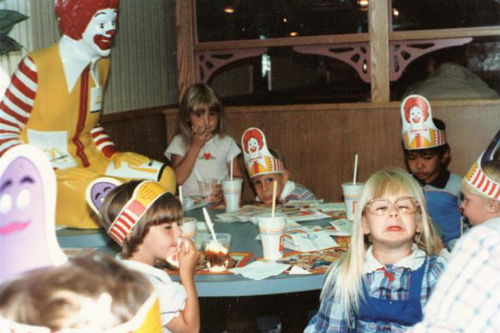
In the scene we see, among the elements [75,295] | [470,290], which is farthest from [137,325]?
[470,290]

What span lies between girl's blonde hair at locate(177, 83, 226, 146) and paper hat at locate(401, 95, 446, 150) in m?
0.95

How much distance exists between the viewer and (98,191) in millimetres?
1820

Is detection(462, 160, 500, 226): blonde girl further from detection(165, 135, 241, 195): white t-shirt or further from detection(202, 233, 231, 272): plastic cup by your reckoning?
detection(165, 135, 241, 195): white t-shirt

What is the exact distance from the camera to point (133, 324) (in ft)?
1.81

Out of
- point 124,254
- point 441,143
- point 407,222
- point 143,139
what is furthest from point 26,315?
point 143,139

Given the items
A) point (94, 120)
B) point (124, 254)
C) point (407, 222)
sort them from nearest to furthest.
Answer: point (124, 254) → point (407, 222) → point (94, 120)

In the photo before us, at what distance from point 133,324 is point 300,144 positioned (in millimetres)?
3231

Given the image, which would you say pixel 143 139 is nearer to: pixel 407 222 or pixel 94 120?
pixel 94 120

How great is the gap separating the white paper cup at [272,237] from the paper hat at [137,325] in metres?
1.26

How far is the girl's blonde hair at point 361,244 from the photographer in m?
1.60

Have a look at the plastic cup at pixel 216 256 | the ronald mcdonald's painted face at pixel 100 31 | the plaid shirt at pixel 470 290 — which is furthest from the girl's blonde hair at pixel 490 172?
the plaid shirt at pixel 470 290

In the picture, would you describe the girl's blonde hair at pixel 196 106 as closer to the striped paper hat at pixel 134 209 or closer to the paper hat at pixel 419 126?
the paper hat at pixel 419 126

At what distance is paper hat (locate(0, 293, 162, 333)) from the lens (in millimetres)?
537

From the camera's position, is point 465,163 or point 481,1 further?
point 481,1
